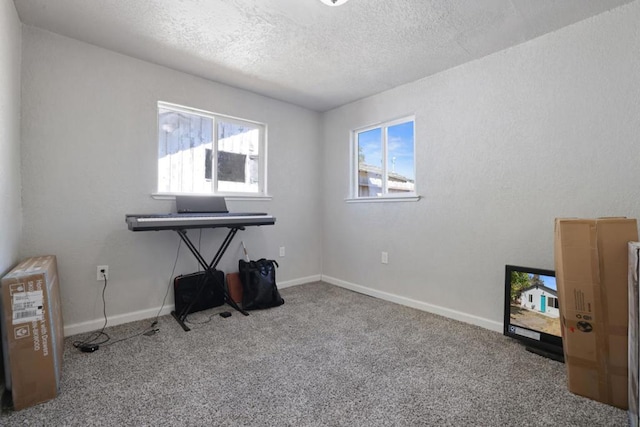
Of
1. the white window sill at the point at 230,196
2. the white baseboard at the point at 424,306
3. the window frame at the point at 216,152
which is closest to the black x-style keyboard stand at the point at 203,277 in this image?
the white window sill at the point at 230,196

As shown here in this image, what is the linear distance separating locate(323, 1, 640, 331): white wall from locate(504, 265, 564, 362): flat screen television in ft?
0.50

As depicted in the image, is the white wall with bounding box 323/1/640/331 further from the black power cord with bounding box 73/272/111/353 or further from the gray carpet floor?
the black power cord with bounding box 73/272/111/353

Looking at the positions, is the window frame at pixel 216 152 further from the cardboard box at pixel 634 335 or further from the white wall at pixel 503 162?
the cardboard box at pixel 634 335

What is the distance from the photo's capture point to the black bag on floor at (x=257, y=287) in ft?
9.15

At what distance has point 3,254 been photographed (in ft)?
5.28

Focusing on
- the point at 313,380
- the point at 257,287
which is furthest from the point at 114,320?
the point at 313,380

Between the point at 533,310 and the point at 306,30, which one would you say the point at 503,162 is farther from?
the point at 306,30

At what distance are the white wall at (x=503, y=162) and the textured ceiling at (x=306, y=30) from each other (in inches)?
8.1

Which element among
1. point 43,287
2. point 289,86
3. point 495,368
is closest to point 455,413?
point 495,368

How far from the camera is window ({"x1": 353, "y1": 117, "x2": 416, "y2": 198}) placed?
3057 mm

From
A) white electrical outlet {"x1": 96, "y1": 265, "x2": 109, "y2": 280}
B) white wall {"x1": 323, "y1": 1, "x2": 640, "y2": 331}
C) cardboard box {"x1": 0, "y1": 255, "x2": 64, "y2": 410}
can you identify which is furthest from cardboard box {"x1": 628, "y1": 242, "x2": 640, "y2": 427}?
white electrical outlet {"x1": 96, "y1": 265, "x2": 109, "y2": 280}

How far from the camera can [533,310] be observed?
2.05 meters

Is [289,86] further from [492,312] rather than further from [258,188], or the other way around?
[492,312]

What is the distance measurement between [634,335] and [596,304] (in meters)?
0.26
